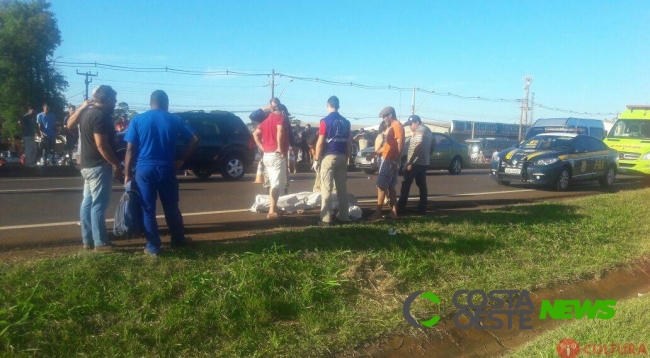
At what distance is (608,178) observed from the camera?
16828 millimetres

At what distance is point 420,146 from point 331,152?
2.07 metres

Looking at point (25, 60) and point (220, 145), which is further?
point (25, 60)

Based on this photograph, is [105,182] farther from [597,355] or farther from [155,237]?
[597,355]

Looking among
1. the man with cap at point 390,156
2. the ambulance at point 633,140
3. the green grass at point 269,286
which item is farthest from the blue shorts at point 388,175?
the ambulance at point 633,140

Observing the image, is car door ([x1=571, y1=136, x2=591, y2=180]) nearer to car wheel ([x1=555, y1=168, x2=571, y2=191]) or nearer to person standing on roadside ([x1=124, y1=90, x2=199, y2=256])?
car wheel ([x1=555, y1=168, x2=571, y2=191])

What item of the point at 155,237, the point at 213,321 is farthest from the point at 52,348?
the point at 155,237

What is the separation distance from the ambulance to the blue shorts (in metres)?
12.6

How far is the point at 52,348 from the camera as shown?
4.27 m

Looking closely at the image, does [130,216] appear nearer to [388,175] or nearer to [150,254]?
[150,254]

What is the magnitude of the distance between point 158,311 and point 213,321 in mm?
463
